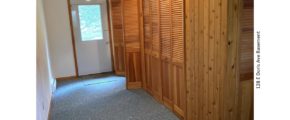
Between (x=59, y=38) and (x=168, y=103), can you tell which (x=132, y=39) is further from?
(x=59, y=38)

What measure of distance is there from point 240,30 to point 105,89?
331 centimetres

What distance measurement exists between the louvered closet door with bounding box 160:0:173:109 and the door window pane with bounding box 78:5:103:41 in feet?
9.06

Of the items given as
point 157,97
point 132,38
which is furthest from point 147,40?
point 157,97

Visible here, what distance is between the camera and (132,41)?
455cm

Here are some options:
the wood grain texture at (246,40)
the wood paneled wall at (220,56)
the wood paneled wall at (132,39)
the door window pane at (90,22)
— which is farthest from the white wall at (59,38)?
the wood grain texture at (246,40)

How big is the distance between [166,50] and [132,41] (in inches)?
47.4

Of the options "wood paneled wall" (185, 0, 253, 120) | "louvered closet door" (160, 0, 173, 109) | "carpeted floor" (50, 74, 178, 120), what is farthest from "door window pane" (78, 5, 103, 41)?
"wood paneled wall" (185, 0, 253, 120)

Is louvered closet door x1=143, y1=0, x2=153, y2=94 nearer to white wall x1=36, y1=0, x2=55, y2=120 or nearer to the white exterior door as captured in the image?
white wall x1=36, y1=0, x2=55, y2=120

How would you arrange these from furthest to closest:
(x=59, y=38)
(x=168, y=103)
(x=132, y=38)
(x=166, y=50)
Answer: (x=59, y=38) < (x=132, y=38) < (x=168, y=103) < (x=166, y=50)
